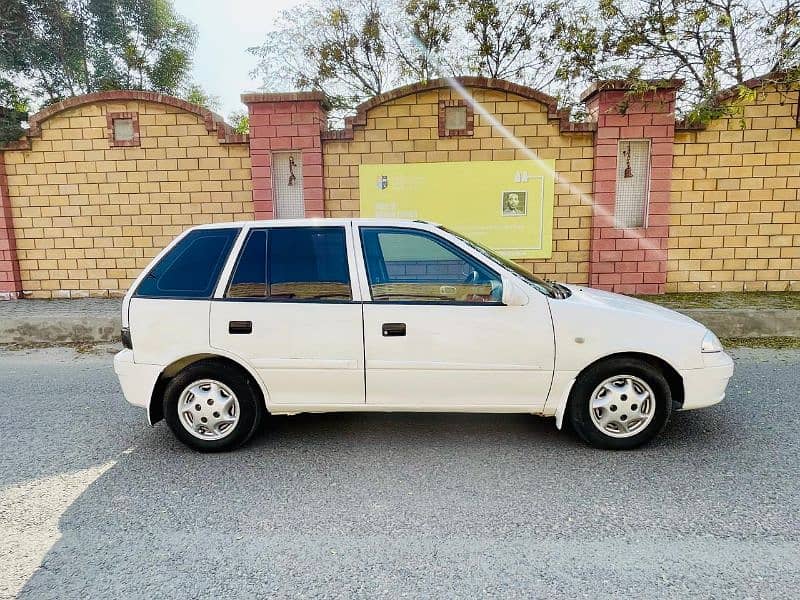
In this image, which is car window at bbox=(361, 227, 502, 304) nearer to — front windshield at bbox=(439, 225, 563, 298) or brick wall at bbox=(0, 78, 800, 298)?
front windshield at bbox=(439, 225, 563, 298)

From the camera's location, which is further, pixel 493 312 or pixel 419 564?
pixel 493 312

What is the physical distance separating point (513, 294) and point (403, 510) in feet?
5.06

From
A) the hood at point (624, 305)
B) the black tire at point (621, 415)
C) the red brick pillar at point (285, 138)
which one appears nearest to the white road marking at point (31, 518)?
→ the black tire at point (621, 415)

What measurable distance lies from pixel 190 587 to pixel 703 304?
775 cm

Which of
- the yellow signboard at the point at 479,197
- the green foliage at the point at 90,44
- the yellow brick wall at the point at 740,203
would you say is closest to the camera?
the yellow brick wall at the point at 740,203

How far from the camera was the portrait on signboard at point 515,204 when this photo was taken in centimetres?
875

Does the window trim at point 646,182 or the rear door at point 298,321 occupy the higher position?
the window trim at point 646,182

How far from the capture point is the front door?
3.61 m

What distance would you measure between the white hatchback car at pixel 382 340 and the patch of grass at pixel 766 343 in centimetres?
360

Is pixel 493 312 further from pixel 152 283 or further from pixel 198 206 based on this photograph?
pixel 198 206

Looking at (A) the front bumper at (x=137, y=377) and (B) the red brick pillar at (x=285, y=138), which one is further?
(B) the red brick pillar at (x=285, y=138)

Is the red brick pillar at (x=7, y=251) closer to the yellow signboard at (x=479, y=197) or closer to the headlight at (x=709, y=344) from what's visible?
the yellow signboard at (x=479, y=197)

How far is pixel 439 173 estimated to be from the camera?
8.72 metres

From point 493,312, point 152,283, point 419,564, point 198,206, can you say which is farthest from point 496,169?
point 419,564
